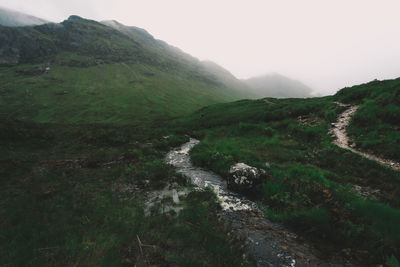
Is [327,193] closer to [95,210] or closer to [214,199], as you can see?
[214,199]

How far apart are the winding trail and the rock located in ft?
1.46

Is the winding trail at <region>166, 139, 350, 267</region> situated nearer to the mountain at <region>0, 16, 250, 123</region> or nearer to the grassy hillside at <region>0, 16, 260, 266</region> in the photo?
the grassy hillside at <region>0, 16, 260, 266</region>

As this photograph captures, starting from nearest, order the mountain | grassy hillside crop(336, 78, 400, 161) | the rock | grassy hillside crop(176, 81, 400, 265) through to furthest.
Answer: grassy hillside crop(176, 81, 400, 265) < the rock < grassy hillside crop(336, 78, 400, 161) < the mountain

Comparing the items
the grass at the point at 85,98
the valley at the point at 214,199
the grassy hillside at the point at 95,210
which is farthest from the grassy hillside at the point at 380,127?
the grass at the point at 85,98

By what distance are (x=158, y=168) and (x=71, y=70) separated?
17164 cm

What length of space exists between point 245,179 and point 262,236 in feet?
11.8

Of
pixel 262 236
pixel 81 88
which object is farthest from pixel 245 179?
pixel 81 88

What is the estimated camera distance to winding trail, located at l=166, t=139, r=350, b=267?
16.5 ft

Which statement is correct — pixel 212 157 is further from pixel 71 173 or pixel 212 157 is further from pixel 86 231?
pixel 71 173

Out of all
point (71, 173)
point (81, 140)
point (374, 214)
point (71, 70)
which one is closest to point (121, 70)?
point (71, 70)

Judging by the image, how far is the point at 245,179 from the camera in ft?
30.9

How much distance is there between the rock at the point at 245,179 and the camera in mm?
9261

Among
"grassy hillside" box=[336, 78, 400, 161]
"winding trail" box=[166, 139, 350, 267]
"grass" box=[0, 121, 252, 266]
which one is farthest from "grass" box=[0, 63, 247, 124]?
"winding trail" box=[166, 139, 350, 267]

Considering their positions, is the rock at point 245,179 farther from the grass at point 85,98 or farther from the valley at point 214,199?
the grass at point 85,98
